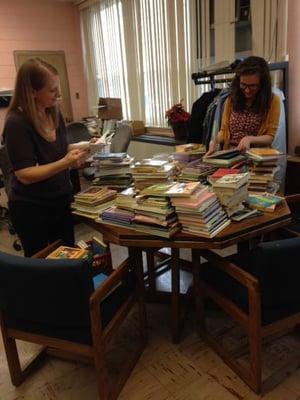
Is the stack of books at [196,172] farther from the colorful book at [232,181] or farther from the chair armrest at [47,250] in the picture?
the chair armrest at [47,250]

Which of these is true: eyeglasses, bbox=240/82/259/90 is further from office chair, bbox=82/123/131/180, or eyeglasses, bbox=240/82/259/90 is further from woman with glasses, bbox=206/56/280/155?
office chair, bbox=82/123/131/180

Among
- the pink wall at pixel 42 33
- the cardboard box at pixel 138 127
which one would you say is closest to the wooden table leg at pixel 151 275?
the cardboard box at pixel 138 127

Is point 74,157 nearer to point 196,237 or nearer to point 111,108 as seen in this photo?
point 196,237

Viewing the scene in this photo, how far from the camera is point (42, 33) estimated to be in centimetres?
553

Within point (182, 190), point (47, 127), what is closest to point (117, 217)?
point (182, 190)

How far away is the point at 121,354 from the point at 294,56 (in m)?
2.65

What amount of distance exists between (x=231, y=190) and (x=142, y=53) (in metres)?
3.61

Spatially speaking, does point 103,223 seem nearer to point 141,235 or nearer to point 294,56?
point 141,235

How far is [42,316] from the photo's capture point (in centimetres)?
142

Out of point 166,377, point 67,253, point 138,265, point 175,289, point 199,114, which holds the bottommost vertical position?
point 166,377

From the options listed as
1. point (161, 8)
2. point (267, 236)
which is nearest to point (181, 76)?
point (161, 8)

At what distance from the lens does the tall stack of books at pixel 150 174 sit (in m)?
1.80

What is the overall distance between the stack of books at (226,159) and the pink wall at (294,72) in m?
1.39

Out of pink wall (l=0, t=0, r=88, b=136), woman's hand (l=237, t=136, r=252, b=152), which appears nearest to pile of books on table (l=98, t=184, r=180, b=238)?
woman's hand (l=237, t=136, r=252, b=152)
